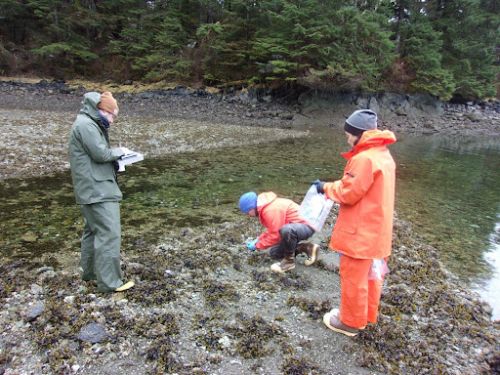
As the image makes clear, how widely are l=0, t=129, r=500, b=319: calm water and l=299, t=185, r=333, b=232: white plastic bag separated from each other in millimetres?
2811

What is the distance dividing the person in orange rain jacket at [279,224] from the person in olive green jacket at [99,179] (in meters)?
1.77

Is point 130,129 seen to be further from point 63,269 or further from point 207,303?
point 207,303

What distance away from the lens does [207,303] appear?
15.7ft

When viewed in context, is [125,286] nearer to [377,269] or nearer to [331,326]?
[331,326]

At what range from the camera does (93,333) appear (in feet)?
13.2

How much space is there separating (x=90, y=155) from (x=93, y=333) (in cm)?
193

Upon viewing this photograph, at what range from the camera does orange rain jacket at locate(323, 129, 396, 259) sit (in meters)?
3.69

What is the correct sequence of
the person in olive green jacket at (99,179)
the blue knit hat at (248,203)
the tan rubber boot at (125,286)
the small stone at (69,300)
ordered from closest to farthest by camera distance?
the person in olive green jacket at (99,179)
the small stone at (69,300)
the tan rubber boot at (125,286)
the blue knit hat at (248,203)

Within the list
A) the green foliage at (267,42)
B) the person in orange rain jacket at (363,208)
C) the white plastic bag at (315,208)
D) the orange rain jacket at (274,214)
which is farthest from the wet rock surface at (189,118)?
the person in orange rain jacket at (363,208)

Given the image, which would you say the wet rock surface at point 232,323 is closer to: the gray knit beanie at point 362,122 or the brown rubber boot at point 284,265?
the brown rubber boot at point 284,265

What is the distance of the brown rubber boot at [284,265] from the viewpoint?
18.3 ft

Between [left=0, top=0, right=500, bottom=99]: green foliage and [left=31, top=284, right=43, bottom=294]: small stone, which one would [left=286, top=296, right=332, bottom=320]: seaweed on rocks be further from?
[left=0, top=0, right=500, bottom=99]: green foliage

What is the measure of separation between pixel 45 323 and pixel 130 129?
13.2 meters

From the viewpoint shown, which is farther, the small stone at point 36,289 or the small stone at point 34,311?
the small stone at point 36,289
